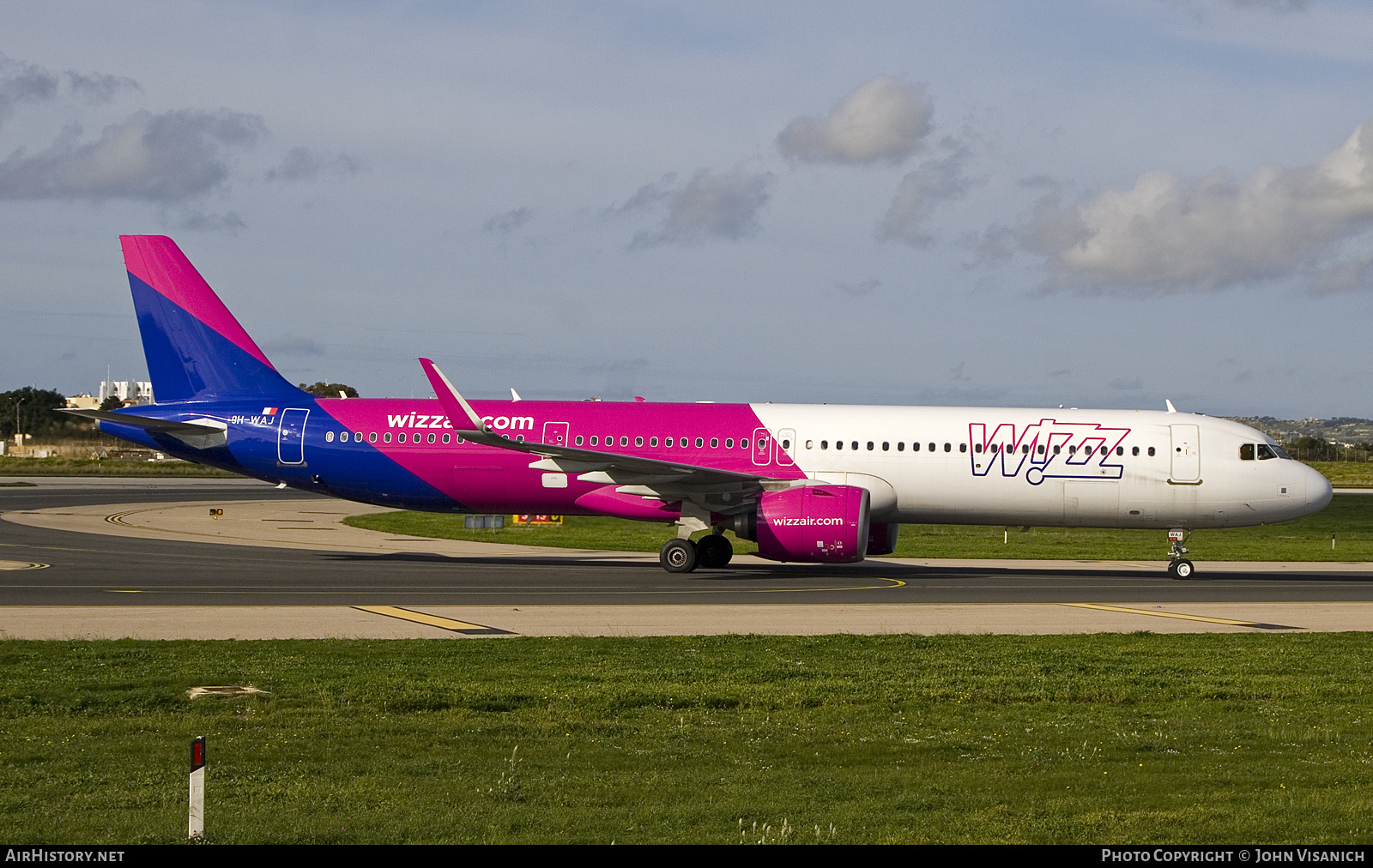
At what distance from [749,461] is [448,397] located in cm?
719

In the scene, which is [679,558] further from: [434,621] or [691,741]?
[691,741]

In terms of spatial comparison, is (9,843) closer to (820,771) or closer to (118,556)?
(820,771)

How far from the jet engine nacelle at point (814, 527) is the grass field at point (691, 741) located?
9953mm

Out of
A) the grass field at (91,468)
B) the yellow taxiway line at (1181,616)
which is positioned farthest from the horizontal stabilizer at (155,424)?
the grass field at (91,468)

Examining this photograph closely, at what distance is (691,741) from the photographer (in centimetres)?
1130

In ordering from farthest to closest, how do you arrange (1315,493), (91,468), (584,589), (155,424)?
(91,468), (155,424), (1315,493), (584,589)

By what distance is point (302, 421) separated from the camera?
3200 centimetres

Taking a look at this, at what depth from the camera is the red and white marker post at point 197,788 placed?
23.0 feet

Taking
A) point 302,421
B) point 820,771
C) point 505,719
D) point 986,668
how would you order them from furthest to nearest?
point 302,421, point 986,668, point 505,719, point 820,771

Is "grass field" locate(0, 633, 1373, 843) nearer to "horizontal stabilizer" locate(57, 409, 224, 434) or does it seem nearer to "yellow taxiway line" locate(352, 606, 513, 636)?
"yellow taxiway line" locate(352, 606, 513, 636)

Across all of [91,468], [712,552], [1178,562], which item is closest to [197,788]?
[712,552]

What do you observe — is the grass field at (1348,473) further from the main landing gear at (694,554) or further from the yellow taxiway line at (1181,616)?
the yellow taxiway line at (1181,616)
